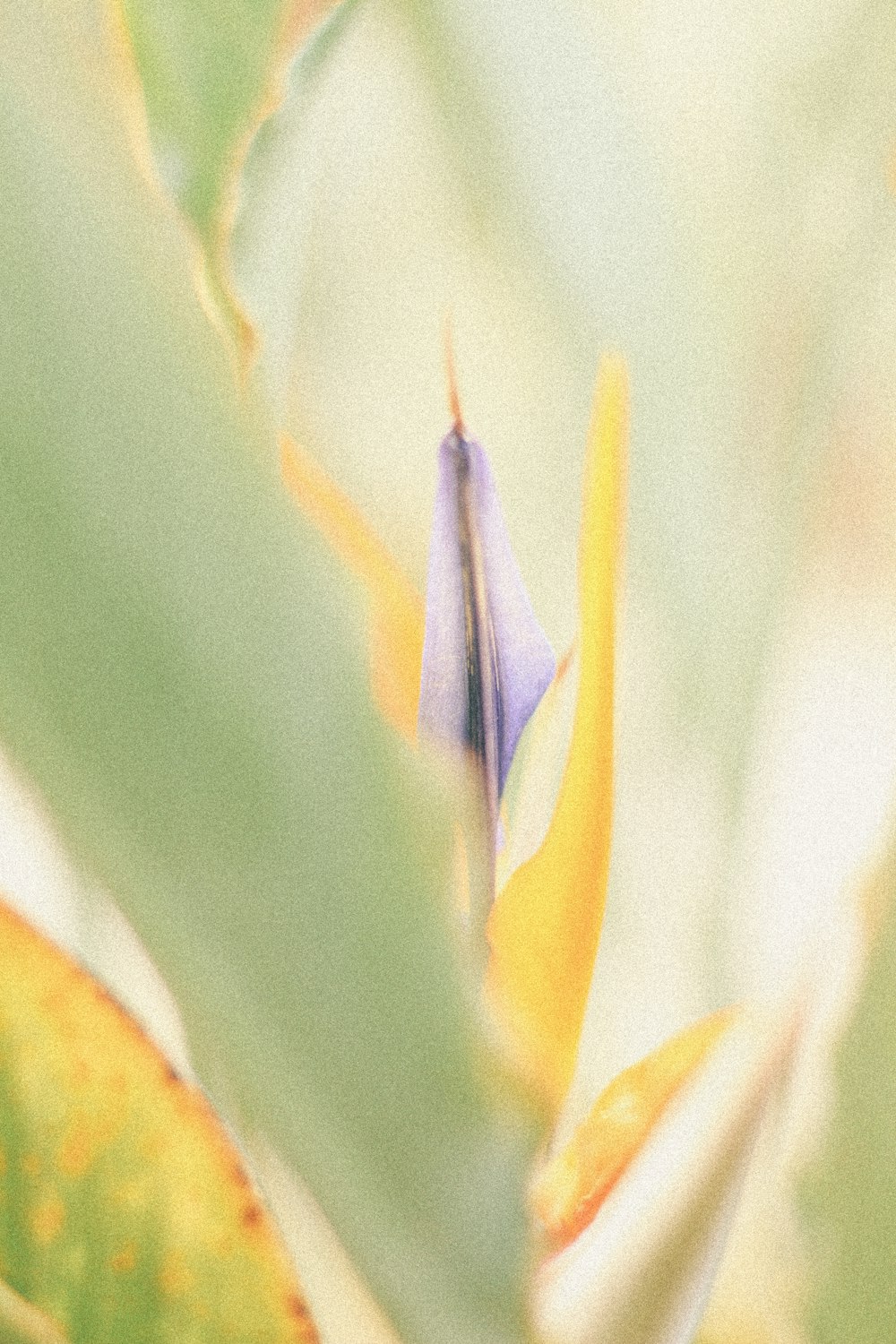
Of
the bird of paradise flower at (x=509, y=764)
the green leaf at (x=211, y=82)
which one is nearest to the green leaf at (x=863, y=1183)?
the bird of paradise flower at (x=509, y=764)

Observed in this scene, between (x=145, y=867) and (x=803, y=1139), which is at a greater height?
(x=145, y=867)

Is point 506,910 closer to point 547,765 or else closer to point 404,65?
point 547,765

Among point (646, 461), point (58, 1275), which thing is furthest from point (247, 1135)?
point (646, 461)

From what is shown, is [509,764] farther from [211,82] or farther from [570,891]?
[211,82]

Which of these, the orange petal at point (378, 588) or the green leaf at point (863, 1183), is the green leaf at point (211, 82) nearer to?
the orange petal at point (378, 588)

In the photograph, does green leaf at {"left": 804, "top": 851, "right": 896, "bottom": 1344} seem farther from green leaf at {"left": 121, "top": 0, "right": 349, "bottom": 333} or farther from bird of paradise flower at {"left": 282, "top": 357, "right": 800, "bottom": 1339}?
green leaf at {"left": 121, "top": 0, "right": 349, "bottom": 333}

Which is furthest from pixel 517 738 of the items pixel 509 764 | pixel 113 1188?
pixel 113 1188
